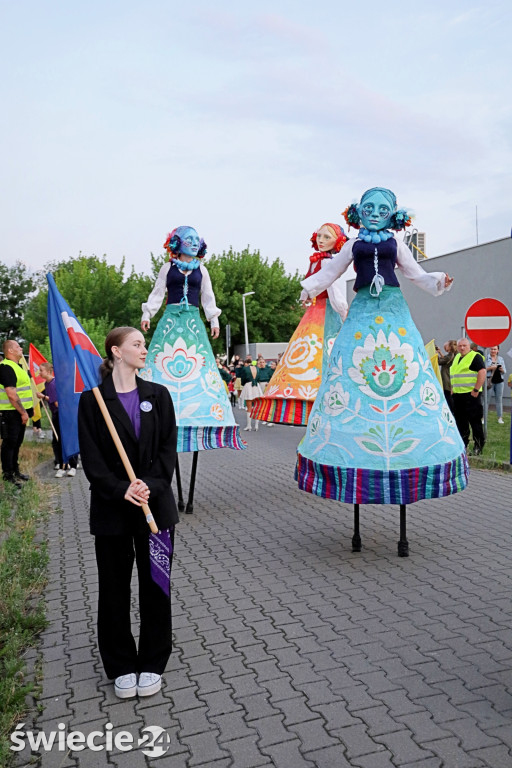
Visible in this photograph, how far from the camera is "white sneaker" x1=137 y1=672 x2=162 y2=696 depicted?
12.6ft

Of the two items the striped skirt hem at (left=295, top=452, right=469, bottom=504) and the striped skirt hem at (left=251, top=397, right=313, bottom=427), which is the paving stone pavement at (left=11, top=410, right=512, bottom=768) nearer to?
the striped skirt hem at (left=295, top=452, right=469, bottom=504)

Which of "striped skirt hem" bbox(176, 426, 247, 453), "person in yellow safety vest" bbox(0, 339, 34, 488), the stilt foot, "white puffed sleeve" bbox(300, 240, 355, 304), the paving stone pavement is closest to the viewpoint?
the paving stone pavement

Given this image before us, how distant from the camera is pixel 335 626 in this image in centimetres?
477

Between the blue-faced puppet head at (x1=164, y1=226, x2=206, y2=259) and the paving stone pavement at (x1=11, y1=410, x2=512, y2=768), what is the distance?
2.73 metres

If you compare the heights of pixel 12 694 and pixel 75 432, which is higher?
pixel 75 432

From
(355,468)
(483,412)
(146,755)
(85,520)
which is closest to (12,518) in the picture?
(85,520)

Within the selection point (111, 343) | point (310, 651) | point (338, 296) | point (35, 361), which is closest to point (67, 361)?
point (111, 343)

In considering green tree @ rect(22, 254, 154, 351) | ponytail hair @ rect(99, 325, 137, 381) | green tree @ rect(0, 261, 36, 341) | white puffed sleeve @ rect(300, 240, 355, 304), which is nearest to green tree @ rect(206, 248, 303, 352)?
green tree @ rect(22, 254, 154, 351)

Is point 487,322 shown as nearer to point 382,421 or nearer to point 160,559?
point 382,421

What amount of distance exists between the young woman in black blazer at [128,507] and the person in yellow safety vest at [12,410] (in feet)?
22.1

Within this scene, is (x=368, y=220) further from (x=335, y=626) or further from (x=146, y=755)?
(x=146, y=755)

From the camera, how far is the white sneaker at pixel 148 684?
3.85m

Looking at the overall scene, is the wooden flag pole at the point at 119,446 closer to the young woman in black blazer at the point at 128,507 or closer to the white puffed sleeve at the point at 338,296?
the young woman in black blazer at the point at 128,507

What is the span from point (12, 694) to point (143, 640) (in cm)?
64
